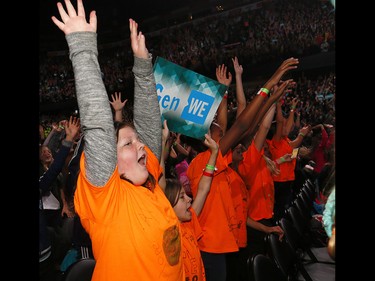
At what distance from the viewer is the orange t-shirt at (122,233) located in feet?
4.65

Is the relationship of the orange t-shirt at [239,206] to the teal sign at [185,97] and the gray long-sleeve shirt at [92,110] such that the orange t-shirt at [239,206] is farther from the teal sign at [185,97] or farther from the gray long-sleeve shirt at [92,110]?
the gray long-sleeve shirt at [92,110]

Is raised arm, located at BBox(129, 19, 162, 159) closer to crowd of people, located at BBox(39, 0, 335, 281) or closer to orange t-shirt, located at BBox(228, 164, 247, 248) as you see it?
crowd of people, located at BBox(39, 0, 335, 281)

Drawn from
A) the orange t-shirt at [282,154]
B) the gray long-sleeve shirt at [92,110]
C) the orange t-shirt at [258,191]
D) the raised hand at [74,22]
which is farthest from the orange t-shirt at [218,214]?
the orange t-shirt at [282,154]

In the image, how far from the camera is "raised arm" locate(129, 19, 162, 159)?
1860 mm

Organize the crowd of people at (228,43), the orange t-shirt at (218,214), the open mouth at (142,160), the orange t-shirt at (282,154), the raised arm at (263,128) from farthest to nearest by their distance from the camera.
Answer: the crowd of people at (228,43) → the orange t-shirt at (282,154) → the raised arm at (263,128) → the orange t-shirt at (218,214) → the open mouth at (142,160)

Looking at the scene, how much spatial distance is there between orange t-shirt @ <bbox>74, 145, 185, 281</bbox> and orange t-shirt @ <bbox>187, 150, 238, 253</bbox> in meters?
1.22

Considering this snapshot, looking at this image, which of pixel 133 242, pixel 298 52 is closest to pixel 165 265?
pixel 133 242

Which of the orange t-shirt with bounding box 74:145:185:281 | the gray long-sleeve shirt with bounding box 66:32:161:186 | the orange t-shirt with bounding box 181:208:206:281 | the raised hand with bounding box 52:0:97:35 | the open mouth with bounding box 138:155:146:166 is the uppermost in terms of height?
the raised hand with bounding box 52:0:97:35

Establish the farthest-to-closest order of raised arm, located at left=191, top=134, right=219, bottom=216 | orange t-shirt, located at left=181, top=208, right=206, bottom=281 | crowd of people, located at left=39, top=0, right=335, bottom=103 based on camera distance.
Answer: crowd of people, located at left=39, top=0, right=335, bottom=103
raised arm, located at left=191, top=134, right=219, bottom=216
orange t-shirt, located at left=181, top=208, right=206, bottom=281

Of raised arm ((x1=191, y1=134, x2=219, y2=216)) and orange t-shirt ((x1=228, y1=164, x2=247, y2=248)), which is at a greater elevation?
raised arm ((x1=191, y1=134, x2=219, y2=216))

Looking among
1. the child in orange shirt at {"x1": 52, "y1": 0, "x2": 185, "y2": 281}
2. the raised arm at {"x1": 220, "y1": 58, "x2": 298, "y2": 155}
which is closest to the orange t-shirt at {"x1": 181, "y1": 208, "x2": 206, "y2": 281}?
the child in orange shirt at {"x1": 52, "y1": 0, "x2": 185, "y2": 281}

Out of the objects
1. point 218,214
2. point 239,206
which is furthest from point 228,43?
point 218,214

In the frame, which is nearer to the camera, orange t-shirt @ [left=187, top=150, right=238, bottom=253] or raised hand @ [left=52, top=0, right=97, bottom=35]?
raised hand @ [left=52, top=0, right=97, bottom=35]

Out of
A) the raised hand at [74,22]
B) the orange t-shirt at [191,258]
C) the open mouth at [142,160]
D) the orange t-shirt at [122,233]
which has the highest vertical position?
the raised hand at [74,22]
